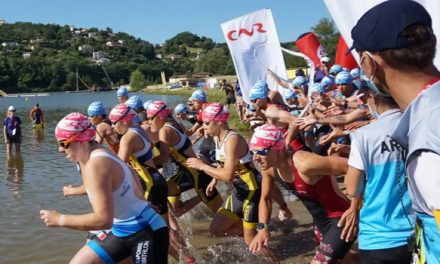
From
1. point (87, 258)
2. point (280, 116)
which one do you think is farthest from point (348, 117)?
point (87, 258)

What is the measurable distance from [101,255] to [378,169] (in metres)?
2.20

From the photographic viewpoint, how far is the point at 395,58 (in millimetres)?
1366

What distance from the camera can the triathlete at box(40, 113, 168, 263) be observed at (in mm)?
3143

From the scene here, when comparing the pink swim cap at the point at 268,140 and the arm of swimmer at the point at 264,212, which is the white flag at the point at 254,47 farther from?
the pink swim cap at the point at 268,140

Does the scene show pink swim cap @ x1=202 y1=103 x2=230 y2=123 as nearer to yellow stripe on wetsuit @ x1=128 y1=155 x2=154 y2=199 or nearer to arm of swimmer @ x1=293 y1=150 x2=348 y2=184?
yellow stripe on wetsuit @ x1=128 y1=155 x2=154 y2=199

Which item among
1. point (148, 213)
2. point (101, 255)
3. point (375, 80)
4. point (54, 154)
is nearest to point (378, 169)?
point (375, 80)

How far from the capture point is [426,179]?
4.00ft

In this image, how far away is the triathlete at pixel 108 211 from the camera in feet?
10.3

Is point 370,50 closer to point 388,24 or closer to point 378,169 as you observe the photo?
point 388,24

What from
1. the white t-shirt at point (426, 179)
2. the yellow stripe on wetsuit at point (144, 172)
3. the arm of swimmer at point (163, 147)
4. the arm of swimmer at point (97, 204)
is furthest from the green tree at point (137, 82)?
the white t-shirt at point (426, 179)

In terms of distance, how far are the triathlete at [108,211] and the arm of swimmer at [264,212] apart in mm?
1155

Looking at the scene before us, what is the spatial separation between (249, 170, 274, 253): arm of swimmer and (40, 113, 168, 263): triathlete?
1.16 m

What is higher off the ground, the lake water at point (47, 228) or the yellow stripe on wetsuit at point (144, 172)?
the yellow stripe on wetsuit at point (144, 172)

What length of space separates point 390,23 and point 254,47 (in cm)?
839
